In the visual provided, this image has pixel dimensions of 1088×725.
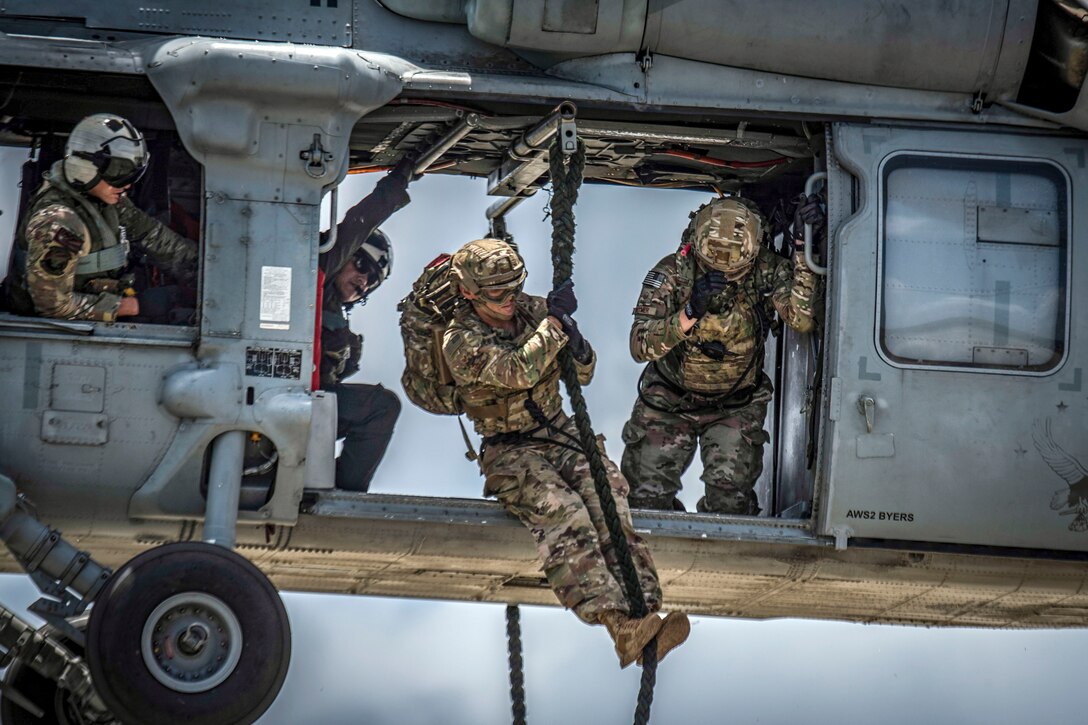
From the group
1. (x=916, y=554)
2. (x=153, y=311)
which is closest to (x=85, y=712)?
(x=153, y=311)

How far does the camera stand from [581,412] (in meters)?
7.22

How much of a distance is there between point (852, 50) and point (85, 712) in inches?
167

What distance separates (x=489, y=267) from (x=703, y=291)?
1.06m

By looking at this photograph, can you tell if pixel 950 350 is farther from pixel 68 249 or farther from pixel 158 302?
pixel 68 249

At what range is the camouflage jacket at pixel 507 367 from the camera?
24.3 feet

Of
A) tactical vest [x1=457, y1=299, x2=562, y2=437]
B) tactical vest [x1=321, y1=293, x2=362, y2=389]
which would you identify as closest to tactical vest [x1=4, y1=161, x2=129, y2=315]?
tactical vest [x1=321, y1=293, x2=362, y2=389]

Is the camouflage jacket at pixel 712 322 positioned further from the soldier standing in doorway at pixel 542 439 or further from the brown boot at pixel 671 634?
the brown boot at pixel 671 634

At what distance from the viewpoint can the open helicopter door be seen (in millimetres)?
7680

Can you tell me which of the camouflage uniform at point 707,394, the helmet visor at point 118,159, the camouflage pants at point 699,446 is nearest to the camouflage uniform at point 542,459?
the camouflage uniform at point 707,394

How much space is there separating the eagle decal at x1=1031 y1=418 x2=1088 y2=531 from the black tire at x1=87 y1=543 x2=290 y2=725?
3366mm

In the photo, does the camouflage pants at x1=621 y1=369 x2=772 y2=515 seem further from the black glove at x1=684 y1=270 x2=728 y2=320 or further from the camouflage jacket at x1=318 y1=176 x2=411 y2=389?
the camouflage jacket at x1=318 y1=176 x2=411 y2=389

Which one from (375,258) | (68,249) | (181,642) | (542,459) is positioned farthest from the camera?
(375,258)

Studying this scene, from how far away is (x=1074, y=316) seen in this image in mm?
7793

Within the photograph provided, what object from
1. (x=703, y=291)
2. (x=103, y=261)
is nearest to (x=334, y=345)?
(x=103, y=261)
